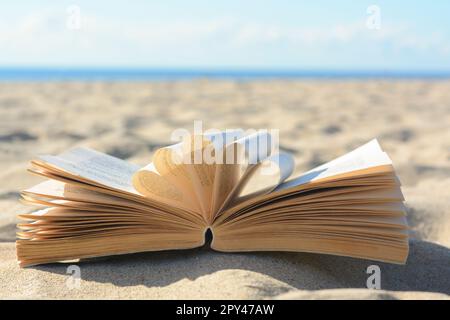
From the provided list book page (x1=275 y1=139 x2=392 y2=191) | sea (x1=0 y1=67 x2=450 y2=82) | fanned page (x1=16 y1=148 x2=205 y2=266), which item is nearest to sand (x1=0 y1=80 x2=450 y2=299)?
fanned page (x1=16 y1=148 x2=205 y2=266)

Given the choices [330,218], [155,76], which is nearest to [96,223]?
[330,218]

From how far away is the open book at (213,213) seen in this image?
1814 millimetres

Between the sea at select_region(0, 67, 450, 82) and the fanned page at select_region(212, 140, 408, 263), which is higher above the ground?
the sea at select_region(0, 67, 450, 82)

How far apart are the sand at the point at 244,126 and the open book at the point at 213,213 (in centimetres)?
8

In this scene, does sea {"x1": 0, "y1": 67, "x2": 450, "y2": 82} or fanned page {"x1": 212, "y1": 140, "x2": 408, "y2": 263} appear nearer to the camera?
fanned page {"x1": 212, "y1": 140, "x2": 408, "y2": 263}

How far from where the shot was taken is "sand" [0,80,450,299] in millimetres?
1743

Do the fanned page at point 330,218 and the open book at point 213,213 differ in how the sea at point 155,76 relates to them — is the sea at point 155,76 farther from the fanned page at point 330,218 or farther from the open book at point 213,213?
the fanned page at point 330,218

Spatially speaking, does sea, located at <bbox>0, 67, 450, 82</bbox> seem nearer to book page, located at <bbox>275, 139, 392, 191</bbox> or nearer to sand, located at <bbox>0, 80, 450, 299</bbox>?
sand, located at <bbox>0, 80, 450, 299</bbox>

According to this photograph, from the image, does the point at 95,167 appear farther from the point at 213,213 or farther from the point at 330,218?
the point at 330,218

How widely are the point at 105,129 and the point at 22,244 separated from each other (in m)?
5.01

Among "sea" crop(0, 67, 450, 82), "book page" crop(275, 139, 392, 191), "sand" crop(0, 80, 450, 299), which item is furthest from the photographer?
"sea" crop(0, 67, 450, 82)

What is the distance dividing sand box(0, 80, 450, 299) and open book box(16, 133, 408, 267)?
3.0 inches

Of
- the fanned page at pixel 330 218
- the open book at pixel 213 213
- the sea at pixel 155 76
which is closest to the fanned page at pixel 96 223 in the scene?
the open book at pixel 213 213

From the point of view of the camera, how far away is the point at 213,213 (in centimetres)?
186
